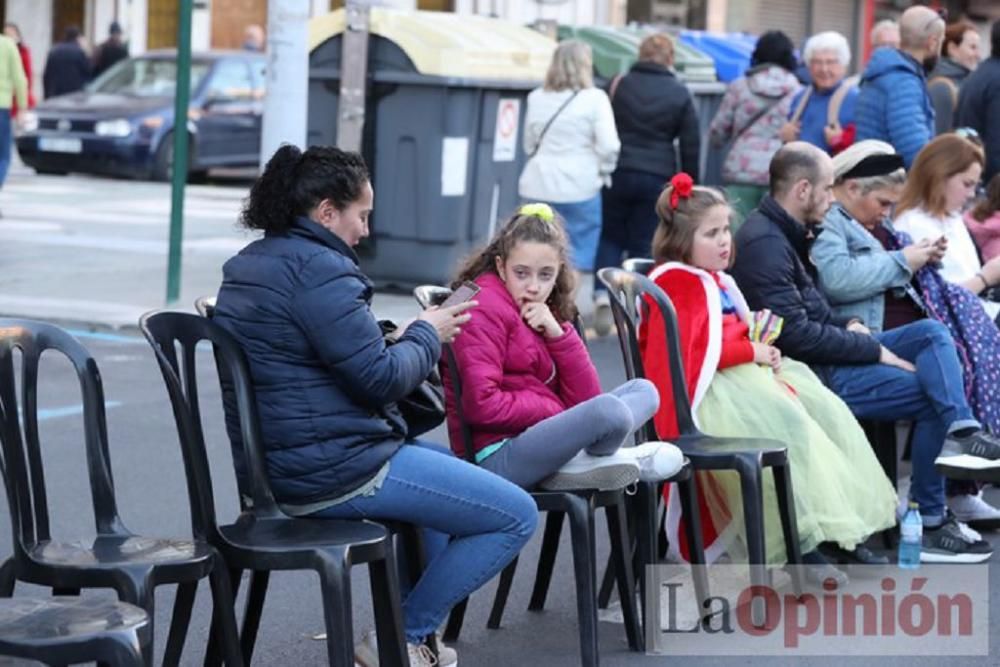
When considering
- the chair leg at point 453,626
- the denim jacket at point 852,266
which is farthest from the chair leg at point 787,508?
the denim jacket at point 852,266

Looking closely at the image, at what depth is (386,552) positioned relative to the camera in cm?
445

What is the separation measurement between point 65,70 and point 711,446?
63.1 ft

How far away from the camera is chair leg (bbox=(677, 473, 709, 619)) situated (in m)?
5.69

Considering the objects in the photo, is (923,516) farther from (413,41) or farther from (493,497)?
(413,41)

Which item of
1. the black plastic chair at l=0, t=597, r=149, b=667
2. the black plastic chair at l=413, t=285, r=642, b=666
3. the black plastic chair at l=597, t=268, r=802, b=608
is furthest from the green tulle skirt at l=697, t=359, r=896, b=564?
the black plastic chair at l=0, t=597, r=149, b=667

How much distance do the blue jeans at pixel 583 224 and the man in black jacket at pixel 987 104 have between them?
2.22 meters

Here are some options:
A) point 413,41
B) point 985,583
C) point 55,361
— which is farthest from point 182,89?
point 985,583

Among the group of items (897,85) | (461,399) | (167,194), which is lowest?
(167,194)

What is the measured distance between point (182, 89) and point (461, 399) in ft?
22.0

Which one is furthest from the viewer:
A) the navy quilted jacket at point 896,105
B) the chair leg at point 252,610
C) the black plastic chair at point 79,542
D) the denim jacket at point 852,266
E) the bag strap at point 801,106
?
the bag strap at point 801,106

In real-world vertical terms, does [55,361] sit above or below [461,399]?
below

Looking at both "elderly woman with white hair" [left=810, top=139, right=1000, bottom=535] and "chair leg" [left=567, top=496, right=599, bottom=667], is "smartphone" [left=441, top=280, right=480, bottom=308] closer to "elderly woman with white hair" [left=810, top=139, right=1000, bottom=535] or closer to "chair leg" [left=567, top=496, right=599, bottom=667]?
"chair leg" [left=567, top=496, right=599, bottom=667]

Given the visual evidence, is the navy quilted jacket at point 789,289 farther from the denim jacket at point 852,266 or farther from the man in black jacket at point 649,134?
the man in black jacket at point 649,134

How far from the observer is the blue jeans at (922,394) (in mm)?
6605
